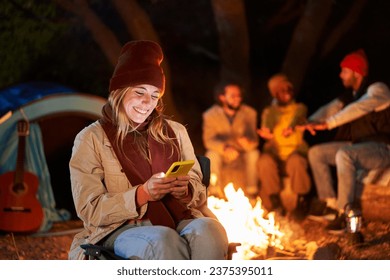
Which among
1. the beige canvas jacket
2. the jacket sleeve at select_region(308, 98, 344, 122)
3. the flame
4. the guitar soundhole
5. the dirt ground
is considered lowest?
the dirt ground

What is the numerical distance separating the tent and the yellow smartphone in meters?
1.93

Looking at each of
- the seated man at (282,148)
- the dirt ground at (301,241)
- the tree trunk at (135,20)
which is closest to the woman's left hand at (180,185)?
the dirt ground at (301,241)

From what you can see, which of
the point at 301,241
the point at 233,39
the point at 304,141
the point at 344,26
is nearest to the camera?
the point at 301,241

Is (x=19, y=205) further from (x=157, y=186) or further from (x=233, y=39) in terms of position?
(x=157, y=186)

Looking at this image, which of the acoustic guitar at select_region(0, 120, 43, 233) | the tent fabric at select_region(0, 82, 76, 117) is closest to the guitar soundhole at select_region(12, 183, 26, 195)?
the acoustic guitar at select_region(0, 120, 43, 233)

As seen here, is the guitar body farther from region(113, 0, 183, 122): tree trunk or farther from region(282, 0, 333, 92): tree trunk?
region(282, 0, 333, 92): tree trunk

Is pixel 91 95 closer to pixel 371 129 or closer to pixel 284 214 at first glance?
pixel 284 214

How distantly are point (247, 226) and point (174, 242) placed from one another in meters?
1.39

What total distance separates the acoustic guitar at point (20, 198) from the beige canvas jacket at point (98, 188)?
1584 millimetres

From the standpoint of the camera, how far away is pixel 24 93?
455 centimetres

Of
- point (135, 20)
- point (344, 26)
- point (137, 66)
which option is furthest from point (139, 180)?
point (344, 26)

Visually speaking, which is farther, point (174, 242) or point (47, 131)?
point (47, 131)

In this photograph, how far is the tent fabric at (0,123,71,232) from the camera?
14.6 feet
